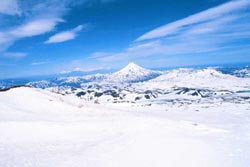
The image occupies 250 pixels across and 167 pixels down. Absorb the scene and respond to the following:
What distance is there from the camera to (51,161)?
12.2m

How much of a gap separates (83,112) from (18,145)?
10.6m

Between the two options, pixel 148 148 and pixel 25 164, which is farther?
pixel 148 148

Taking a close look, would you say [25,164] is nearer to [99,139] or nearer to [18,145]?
[18,145]

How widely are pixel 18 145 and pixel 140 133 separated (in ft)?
28.3

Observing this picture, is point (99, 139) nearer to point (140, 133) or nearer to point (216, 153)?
point (140, 133)

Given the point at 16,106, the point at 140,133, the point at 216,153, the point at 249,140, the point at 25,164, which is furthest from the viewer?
the point at 16,106

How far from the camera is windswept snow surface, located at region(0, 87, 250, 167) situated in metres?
12.5

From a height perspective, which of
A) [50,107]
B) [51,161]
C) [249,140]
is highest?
[50,107]

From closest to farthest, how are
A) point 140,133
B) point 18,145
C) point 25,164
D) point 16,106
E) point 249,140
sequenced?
point 25,164
point 18,145
point 249,140
point 140,133
point 16,106

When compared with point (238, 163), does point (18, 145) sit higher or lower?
higher

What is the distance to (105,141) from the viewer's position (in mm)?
16500

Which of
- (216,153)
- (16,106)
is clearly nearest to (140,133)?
(216,153)

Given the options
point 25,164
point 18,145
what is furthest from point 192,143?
point 18,145

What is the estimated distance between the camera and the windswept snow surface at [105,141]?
494 inches
